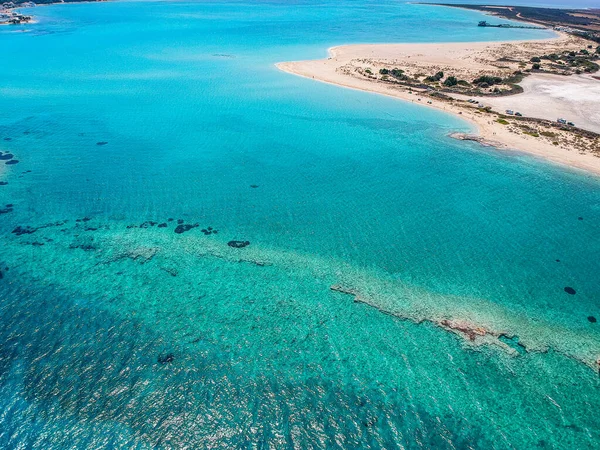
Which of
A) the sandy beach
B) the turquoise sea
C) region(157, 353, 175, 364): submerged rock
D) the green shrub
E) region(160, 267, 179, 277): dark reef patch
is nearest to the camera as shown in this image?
the turquoise sea

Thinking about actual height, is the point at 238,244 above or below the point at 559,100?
below

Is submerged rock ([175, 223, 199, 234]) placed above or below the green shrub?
below

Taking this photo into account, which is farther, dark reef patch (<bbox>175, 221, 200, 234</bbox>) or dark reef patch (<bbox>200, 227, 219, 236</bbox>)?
dark reef patch (<bbox>175, 221, 200, 234</bbox>)

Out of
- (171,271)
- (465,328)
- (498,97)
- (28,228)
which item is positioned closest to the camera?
(465,328)

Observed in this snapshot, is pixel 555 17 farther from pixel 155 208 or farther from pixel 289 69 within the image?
pixel 155 208

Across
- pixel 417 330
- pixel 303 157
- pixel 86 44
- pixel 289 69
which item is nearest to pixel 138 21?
pixel 86 44

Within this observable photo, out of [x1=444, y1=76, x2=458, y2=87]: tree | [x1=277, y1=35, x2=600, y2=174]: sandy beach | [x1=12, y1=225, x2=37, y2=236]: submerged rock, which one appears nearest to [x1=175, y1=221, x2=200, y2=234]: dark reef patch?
[x1=12, y1=225, x2=37, y2=236]: submerged rock

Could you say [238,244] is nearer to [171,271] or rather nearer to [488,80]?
[171,271]

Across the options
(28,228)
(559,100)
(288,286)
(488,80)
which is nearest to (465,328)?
(288,286)

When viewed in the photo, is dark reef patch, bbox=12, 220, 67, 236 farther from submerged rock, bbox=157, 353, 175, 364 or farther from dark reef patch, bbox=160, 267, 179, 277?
submerged rock, bbox=157, 353, 175, 364
